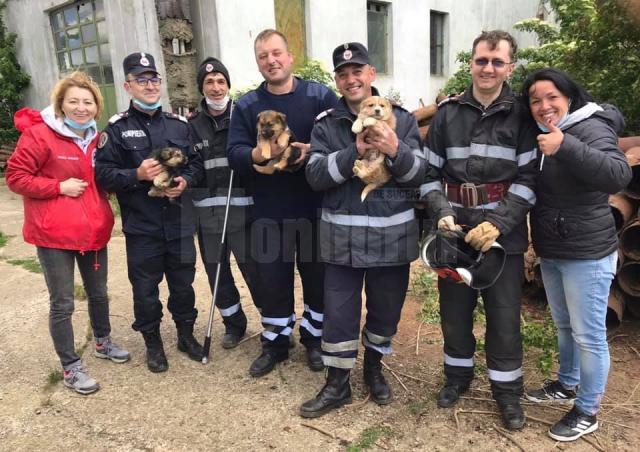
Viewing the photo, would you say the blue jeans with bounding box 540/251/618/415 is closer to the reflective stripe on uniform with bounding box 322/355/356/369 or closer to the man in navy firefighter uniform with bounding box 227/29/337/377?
the reflective stripe on uniform with bounding box 322/355/356/369

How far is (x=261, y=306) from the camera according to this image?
3.66 meters

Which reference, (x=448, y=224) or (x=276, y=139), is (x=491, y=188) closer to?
(x=448, y=224)

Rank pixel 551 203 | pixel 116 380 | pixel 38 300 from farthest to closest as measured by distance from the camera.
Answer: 1. pixel 38 300
2. pixel 116 380
3. pixel 551 203

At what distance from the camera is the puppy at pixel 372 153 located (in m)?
2.68

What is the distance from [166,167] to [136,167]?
0.91ft

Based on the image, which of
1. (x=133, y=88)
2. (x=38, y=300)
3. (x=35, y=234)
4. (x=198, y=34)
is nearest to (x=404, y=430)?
(x=35, y=234)

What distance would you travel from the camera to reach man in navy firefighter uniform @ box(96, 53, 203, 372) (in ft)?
10.9

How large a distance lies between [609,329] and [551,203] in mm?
1978

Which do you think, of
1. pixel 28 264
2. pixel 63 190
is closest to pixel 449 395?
pixel 63 190

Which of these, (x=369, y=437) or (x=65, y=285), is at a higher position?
(x=65, y=285)

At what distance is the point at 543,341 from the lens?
3.58 metres

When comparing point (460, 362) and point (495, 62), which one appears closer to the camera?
point (495, 62)

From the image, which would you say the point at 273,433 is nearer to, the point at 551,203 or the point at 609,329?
the point at 551,203

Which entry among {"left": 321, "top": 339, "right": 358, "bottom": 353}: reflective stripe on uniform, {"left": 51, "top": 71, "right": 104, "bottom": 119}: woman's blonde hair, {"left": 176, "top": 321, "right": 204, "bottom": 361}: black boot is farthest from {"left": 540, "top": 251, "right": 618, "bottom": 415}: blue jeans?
{"left": 51, "top": 71, "right": 104, "bottom": 119}: woman's blonde hair
